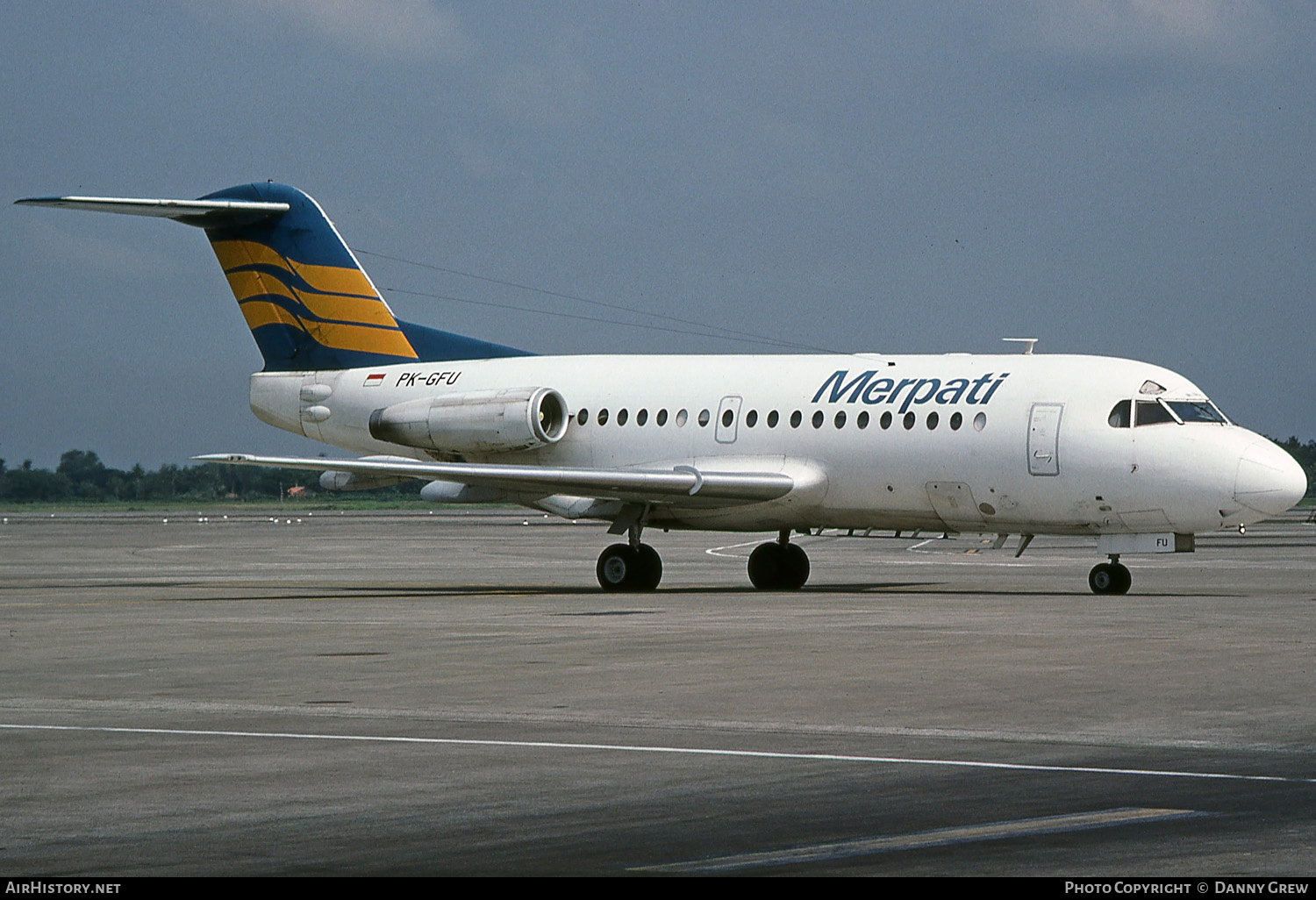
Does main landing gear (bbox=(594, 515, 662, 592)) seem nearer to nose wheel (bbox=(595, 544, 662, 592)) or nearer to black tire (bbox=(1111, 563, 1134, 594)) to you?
nose wheel (bbox=(595, 544, 662, 592))

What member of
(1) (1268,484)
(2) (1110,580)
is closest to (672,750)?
(1) (1268,484)

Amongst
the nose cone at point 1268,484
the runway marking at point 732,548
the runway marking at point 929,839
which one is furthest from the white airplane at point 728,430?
the runway marking at point 929,839

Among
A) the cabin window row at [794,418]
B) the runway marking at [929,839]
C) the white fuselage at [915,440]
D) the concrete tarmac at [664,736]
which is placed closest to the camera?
the runway marking at [929,839]

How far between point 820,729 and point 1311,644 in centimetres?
781

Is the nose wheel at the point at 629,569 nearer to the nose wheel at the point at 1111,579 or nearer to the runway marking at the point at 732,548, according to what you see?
the nose wheel at the point at 1111,579

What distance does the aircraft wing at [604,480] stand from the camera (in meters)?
29.4

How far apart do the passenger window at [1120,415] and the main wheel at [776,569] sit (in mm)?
6571

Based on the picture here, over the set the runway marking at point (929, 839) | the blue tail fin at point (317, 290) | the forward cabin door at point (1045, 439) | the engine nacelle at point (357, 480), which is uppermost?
the blue tail fin at point (317, 290)

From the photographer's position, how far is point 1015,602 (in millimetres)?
25266

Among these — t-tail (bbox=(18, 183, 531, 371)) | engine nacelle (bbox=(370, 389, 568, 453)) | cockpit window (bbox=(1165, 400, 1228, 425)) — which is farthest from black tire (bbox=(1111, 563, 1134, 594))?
t-tail (bbox=(18, 183, 531, 371))

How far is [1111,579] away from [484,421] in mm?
11722

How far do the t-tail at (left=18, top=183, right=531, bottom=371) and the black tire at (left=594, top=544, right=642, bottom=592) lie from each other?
6.29 metres

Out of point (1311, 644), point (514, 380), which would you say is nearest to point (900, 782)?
point (1311, 644)

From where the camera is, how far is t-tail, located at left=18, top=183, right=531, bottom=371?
36062 millimetres
